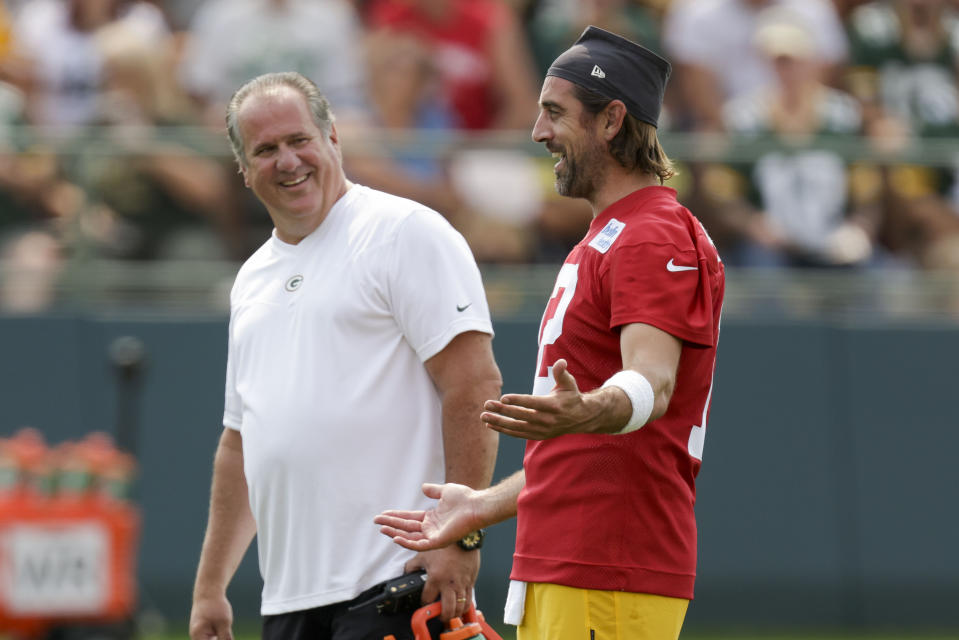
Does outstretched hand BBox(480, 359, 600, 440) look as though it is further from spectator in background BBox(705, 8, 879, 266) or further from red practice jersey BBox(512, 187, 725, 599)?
spectator in background BBox(705, 8, 879, 266)

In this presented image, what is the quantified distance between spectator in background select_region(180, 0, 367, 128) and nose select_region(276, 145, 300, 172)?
5.84 m

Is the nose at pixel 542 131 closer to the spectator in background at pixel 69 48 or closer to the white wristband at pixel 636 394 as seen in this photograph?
the white wristband at pixel 636 394

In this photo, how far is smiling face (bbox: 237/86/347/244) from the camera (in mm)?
4191

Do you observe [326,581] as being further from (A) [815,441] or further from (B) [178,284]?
(A) [815,441]

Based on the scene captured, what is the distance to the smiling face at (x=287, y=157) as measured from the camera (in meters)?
4.19

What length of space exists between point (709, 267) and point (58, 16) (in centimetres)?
785

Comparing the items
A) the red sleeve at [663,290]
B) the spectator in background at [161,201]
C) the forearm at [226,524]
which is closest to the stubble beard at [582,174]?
the red sleeve at [663,290]

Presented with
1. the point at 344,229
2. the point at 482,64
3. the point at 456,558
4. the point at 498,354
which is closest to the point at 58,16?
the point at 482,64

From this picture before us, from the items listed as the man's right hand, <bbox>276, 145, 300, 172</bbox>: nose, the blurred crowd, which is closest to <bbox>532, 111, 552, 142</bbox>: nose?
<bbox>276, 145, 300, 172</bbox>: nose

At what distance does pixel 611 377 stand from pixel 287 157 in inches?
51.5

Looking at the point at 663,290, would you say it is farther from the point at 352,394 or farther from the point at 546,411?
the point at 352,394

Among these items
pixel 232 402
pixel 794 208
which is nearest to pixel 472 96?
pixel 794 208

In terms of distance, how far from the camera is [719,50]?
1070 centimetres

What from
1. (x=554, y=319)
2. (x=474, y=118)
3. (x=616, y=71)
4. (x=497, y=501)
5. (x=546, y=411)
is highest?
(x=474, y=118)
